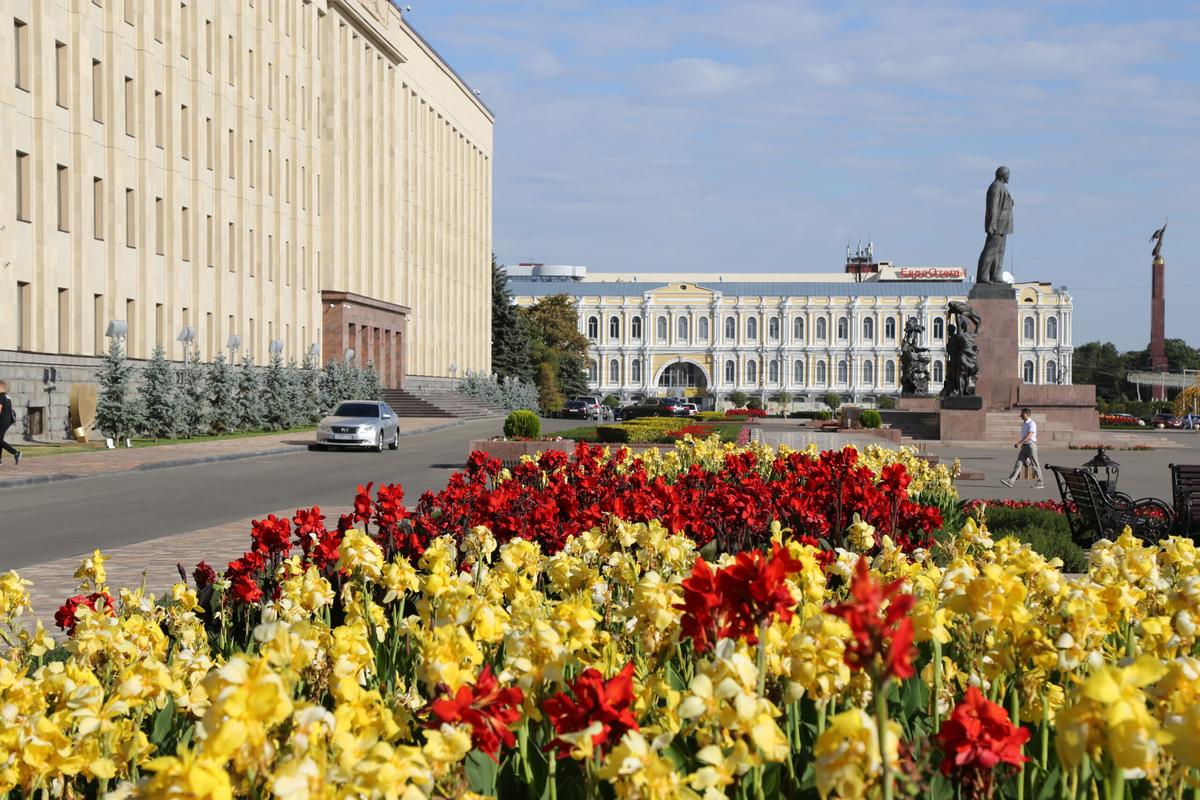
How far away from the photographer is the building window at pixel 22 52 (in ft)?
101

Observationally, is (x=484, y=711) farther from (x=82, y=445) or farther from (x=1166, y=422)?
(x=1166, y=422)

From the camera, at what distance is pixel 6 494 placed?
61.7 ft

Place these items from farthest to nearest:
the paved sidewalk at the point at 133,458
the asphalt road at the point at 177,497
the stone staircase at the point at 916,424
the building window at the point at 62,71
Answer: the stone staircase at the point at 916,424
the building window at the point at 62,71
the paved sidewalk at the point at 133,458
the asphalt road at the point at 177,497

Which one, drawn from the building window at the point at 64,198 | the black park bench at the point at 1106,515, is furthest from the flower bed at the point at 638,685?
the building window at the point at 64,198

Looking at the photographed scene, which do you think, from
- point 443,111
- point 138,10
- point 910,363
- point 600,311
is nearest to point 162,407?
point 138,10

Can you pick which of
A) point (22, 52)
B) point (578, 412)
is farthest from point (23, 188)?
point (578, 412)

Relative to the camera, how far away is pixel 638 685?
3135 mm

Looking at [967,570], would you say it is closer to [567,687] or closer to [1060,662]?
[1060,662]

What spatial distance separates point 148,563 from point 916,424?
2877 centimetres

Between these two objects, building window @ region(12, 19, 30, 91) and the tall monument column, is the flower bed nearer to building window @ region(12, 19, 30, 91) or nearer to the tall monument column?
→ building window @ region(12, 19, 30, 91)

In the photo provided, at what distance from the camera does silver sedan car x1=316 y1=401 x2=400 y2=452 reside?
32.0 metres

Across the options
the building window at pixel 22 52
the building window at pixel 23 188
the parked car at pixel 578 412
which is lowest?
the parked car at pixel 578 412

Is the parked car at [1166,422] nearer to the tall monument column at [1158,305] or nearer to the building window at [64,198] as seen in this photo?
the tall monument column at [1158,305]

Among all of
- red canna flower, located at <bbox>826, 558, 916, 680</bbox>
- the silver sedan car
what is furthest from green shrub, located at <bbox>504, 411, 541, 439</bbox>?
red canna flower, located at <bbox>826, 558, 916, 680</bbox>
